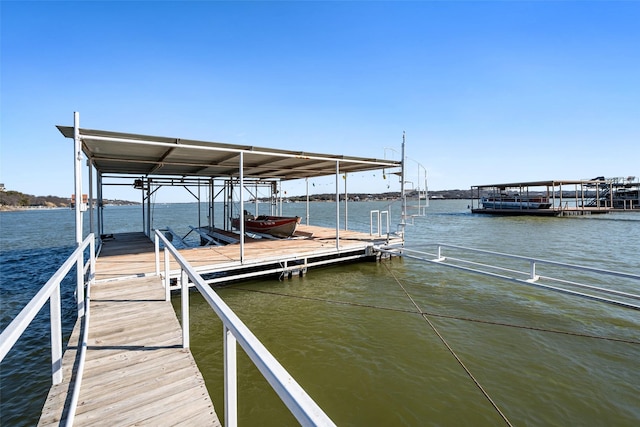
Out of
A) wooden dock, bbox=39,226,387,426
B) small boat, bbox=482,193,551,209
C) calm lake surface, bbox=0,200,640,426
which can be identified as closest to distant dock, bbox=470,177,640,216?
small boat, bbox=482,193,551,209

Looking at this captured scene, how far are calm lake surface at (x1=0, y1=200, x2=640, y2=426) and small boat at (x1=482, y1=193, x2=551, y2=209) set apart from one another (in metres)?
36.9

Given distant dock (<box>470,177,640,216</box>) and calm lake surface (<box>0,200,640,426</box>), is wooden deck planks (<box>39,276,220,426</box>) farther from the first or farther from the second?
distant dock (<box>470,177,640,216</box>)

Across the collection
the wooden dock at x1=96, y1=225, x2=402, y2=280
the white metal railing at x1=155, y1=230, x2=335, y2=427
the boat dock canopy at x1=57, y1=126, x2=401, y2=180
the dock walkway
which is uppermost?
the boat dock canopy at x1=57, y1=126, x2=401, y2=180

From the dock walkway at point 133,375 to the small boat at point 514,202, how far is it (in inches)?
1905

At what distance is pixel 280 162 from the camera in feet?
36.9

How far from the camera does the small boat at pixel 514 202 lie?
41.8 metres

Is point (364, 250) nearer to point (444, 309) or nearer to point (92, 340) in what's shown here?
point (444, 309)

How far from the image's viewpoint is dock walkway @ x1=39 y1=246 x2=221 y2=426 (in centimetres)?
262

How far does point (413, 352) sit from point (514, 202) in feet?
153

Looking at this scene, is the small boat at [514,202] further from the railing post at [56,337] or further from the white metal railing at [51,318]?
the railing post at [56,337]

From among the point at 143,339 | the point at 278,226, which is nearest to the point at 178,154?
the point at 278,226

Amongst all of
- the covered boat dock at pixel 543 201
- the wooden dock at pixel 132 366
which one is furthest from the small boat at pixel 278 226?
the covered boat dock at pixel 543 201

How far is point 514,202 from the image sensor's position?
145ft

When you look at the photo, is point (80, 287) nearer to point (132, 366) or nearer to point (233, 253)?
point (132, 366)
